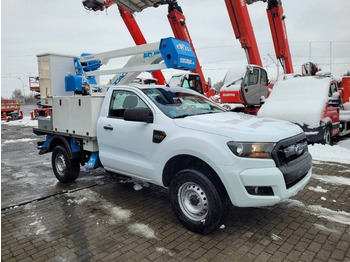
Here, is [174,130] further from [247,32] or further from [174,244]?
[247,32]

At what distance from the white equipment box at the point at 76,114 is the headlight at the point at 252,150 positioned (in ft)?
9.71

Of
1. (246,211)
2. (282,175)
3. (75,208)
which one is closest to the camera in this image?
(282,175)

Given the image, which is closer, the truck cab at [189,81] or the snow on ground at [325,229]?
the snow on ground at [325,229]

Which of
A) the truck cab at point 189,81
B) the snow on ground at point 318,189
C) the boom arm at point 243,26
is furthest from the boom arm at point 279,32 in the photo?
the snow on ground at point 318,189

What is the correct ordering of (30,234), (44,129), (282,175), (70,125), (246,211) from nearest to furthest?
(282,175)
(30,234)
(246,211)
(70,125)
(44,129)

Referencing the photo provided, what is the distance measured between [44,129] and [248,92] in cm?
831

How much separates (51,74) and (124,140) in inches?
119

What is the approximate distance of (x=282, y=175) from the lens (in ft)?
10.4

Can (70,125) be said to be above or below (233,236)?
above

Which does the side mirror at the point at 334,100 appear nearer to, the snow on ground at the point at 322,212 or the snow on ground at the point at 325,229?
the snow on ground at the point at 322,212

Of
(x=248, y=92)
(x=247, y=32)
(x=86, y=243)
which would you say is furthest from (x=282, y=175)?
(x=247, y=32)

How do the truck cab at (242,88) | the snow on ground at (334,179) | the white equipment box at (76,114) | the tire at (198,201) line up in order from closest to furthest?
the tire at (198,201)
the white equipment box at (76,114)
the snow on ground at (334,179)
the truck cab at (242,88)

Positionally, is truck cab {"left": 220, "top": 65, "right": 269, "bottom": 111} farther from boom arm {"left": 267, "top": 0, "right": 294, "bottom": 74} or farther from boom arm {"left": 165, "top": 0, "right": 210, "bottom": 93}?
boom arm {"left": 267, "top": 0, "right": 294, "bottom": 74}

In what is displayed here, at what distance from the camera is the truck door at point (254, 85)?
38.1ft
